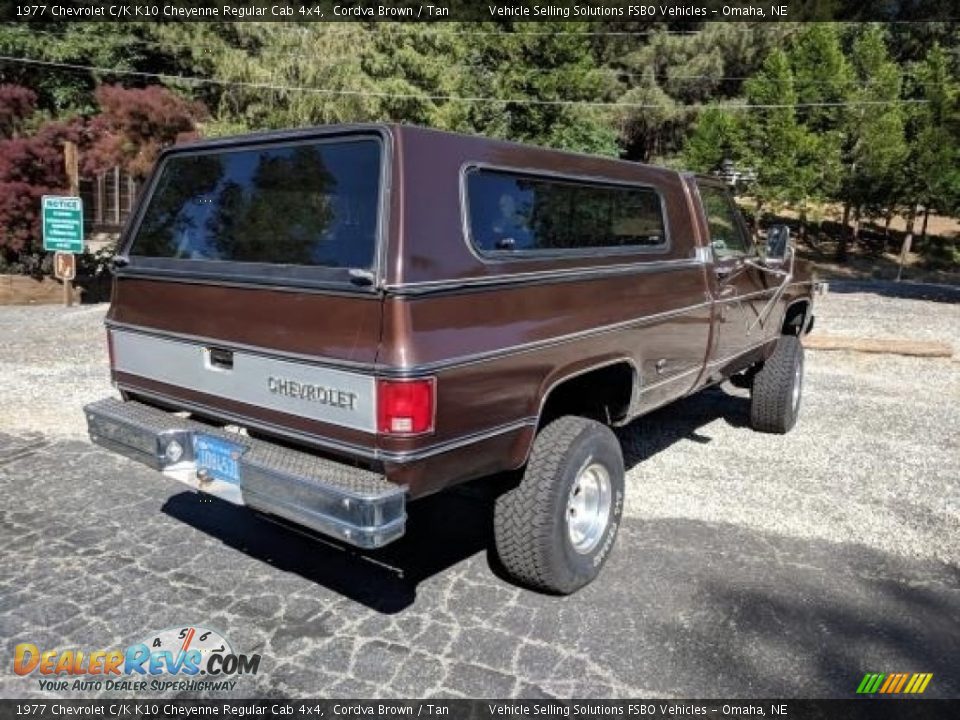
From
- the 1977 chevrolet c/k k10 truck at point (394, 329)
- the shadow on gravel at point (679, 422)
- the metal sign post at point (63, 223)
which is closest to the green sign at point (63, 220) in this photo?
the metal sign post at point (63, 223)

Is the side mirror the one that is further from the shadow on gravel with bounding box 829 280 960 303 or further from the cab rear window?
the shadow on gravel with bounding box 829 280 960 303

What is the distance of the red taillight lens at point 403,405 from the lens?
8.55ft

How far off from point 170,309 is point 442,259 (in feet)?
4.58

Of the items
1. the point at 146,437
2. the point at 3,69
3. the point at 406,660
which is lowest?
the point at 406,660

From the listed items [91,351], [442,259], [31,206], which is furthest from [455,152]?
[31,206]

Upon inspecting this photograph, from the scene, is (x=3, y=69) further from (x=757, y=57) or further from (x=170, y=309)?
(x=757, y=57)

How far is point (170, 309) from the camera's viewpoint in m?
3.40

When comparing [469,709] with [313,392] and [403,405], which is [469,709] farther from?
[313,392]

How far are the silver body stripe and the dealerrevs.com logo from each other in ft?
3.29

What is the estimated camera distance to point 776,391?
5.89 meters

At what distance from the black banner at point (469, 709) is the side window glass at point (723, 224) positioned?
111 inches

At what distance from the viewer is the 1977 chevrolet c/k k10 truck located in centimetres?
269

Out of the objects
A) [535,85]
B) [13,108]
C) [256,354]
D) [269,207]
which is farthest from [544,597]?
[535,85]

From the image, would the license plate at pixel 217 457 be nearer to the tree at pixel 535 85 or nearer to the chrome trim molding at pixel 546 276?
the chrome trim molding at pixel 546 276
